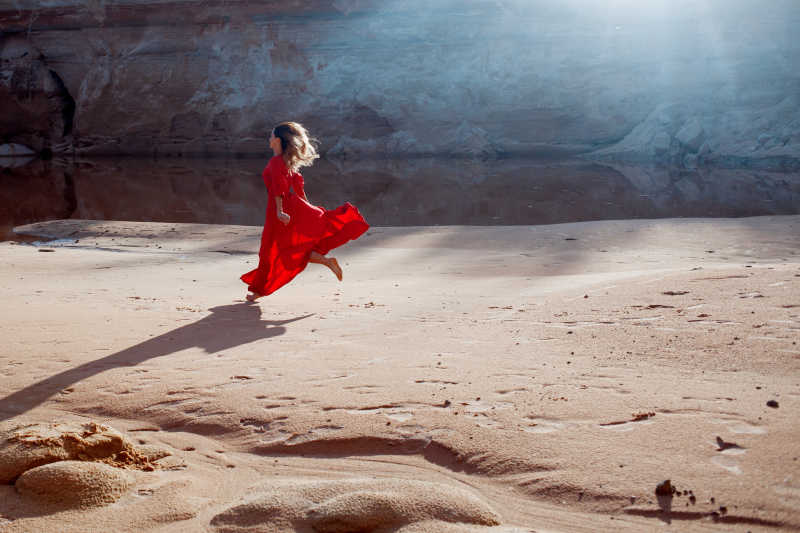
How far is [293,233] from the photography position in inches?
195

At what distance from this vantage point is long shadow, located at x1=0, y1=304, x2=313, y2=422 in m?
2.91

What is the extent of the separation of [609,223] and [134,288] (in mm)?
5437

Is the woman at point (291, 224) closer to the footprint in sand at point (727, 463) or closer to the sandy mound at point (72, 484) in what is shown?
the sandy mound at point (72, 484)

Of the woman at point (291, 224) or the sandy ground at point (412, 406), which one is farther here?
the woman at point (291, 224)

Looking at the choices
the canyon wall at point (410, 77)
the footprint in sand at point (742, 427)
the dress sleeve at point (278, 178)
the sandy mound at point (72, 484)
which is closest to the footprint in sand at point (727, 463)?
the footprint in sand at point (742, 427)

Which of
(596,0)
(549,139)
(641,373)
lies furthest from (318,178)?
(641,373)

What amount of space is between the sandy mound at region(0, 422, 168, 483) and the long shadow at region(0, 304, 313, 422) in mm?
455

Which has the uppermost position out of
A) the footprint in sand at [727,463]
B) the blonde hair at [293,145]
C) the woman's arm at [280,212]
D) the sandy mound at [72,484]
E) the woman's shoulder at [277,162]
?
the blonde hair at [293,145]

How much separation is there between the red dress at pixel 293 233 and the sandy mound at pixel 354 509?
2948 mm

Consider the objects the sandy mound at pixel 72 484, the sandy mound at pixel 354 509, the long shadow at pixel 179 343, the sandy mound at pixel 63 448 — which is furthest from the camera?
the long shadow at pixel 179 343

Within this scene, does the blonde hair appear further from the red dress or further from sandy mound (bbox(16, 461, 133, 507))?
sandy mound (bbox(16, 461, 133, 507))

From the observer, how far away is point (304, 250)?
4984 mm

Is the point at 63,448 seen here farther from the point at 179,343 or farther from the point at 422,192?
the point at 422,192

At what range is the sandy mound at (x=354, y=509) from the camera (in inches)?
76.7
